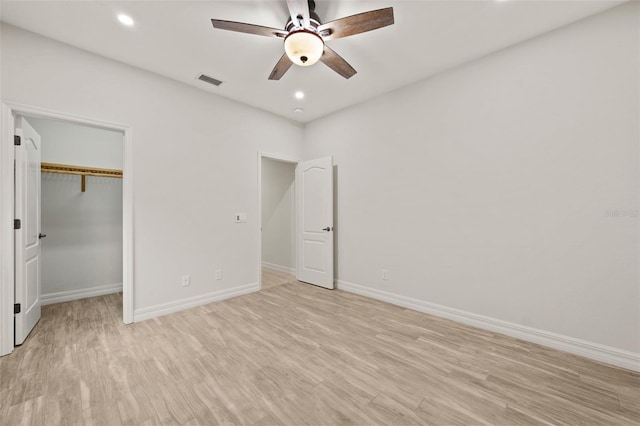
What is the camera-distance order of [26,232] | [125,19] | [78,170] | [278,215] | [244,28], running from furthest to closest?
[278,215]
[78,170]
[26,232]
[125,19]
[244,28]

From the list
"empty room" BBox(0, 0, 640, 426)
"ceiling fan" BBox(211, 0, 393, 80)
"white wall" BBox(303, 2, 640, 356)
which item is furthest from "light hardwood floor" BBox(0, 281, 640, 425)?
"ceiling fan" BBox(211, 0, 393, 80)

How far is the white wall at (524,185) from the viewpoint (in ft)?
7.13

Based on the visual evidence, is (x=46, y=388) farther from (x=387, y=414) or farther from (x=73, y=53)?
(x=73, y=53)

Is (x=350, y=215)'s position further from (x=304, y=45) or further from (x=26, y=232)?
(x=26, y=232)

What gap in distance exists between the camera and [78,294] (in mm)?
3717

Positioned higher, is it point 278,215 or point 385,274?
point 278,215

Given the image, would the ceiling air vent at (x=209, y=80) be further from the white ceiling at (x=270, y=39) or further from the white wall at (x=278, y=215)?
the white wall at (x=278, y=215)

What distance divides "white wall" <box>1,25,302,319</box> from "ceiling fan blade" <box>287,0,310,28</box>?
83.0 inches

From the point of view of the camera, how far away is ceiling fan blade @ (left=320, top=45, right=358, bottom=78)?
229 centimetres

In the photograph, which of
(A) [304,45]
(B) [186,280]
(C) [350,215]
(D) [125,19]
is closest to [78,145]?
(D) [125,19]

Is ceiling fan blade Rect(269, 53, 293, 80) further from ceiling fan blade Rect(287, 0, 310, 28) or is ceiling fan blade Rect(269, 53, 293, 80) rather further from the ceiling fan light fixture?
ceiling fan blade Rect(287, 0, 310, 28)

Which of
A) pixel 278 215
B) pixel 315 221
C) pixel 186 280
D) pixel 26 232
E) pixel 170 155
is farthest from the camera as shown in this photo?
pixel 278 215

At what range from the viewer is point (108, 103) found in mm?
2852

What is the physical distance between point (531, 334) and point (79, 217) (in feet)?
18.5
